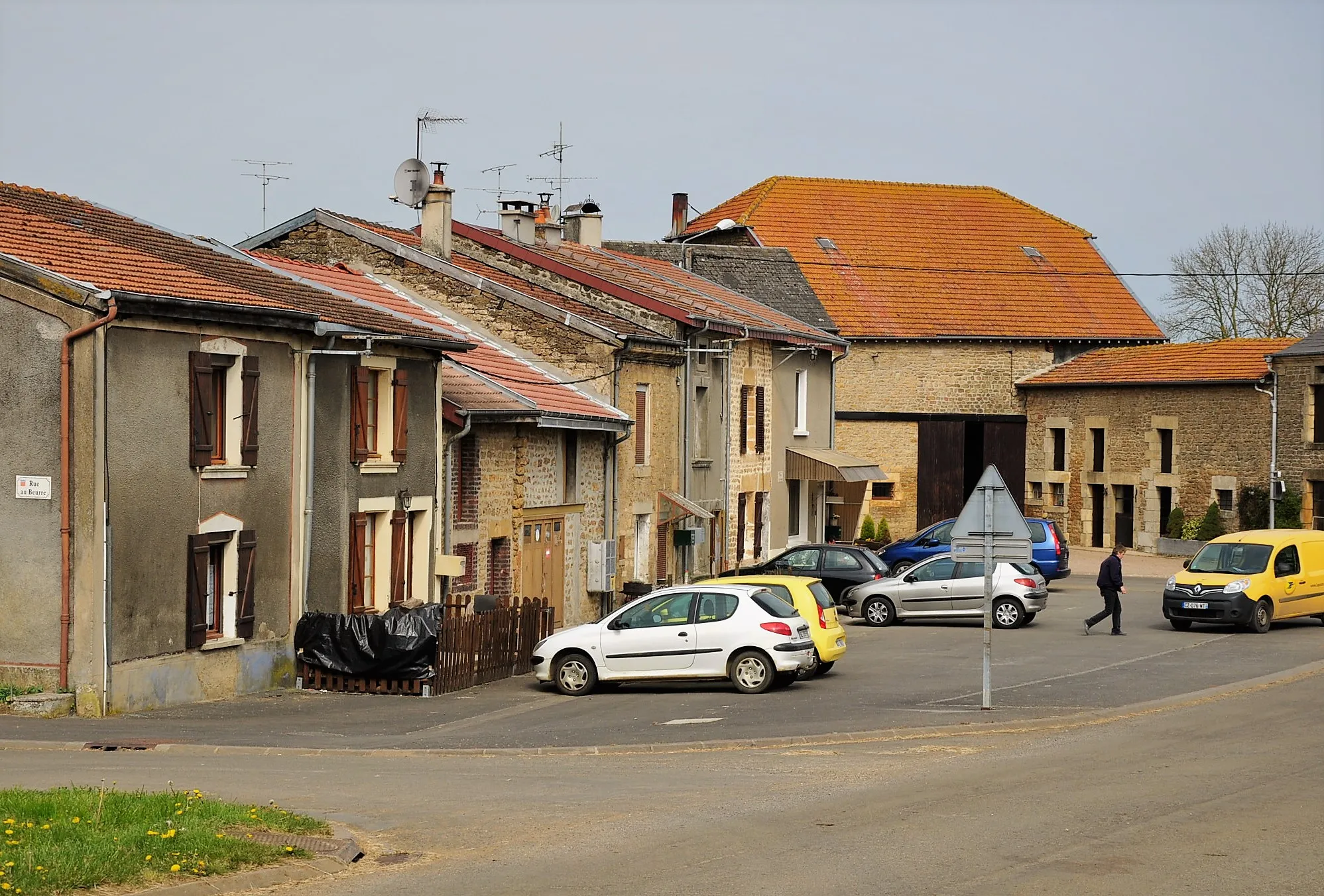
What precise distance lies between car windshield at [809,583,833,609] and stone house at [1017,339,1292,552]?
29218 mm

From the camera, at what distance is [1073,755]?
1562 centimetres

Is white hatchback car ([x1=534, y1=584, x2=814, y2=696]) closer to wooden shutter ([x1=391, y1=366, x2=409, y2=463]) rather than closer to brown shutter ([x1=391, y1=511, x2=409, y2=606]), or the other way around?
brown shutter ([x1=391, y1=511, x2=409, y2=606])

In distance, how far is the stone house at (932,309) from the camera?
56531mm

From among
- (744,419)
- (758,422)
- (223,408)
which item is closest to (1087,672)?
(223,408)

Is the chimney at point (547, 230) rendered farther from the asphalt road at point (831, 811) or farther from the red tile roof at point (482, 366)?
the asphalt road at point (831, 811)

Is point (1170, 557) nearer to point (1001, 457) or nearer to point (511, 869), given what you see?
point (1001, 457)

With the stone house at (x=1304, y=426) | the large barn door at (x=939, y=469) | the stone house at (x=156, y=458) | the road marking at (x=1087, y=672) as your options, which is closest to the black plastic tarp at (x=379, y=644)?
the stone house at (x=156, y=458)

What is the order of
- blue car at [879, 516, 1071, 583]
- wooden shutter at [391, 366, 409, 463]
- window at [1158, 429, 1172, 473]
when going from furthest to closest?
1. window at [1158, 429, 1172, 473]
2. blue car at [879, 516, 1071, 583]
3. wooden shutter at [391, 366, 409, 463]

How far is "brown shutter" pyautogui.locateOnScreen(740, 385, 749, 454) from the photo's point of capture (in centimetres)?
4081

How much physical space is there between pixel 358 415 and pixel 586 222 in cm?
2228

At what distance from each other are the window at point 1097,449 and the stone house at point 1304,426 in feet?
25.3

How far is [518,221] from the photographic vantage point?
38.5m

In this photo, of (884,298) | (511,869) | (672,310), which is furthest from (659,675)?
(884,298)

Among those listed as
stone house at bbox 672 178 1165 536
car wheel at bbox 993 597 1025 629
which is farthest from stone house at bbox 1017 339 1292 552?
car wheel at bbox 993 597 1025 629
